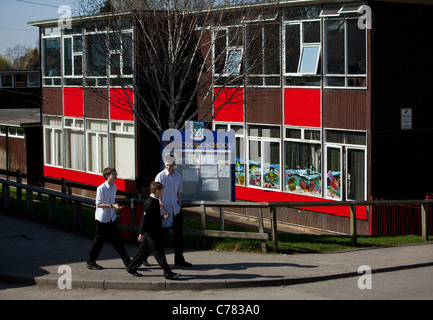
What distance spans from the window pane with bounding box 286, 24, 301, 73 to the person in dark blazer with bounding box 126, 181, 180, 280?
11.5 m

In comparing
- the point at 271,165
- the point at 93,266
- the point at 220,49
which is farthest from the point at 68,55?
the point at 93,266

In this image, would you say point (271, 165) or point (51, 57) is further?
point (51, 57)

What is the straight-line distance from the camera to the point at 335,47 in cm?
2017

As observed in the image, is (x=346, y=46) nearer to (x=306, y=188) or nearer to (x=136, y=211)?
(x=306, y=188)

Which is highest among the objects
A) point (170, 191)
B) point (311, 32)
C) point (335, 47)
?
point (311, 32)

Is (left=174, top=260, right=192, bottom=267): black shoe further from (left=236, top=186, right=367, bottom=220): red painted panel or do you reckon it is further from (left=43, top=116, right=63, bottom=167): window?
(left=43, top=116, right=63, bottom=167): window

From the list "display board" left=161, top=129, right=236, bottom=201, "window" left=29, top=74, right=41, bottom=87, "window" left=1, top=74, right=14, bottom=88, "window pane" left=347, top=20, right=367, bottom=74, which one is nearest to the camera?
"display board" left=161, top=129, right=236, bottom=201

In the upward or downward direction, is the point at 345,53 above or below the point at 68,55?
below

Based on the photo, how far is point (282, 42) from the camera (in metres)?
19.2

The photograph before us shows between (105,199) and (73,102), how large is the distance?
1777 centimetres

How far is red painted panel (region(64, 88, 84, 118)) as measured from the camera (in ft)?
90.6

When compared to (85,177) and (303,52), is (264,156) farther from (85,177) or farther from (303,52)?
(85,177)

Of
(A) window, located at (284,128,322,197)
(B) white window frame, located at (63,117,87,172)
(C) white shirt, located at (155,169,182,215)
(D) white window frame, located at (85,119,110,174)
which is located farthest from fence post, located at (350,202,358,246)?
(B) white window frame, located at (63,117,87,172)

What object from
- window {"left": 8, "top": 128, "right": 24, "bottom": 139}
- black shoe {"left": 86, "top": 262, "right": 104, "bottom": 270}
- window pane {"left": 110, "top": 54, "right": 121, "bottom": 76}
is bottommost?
black shoe {"left": 86, "top": 262, "right": 104, "bottom": 270}
